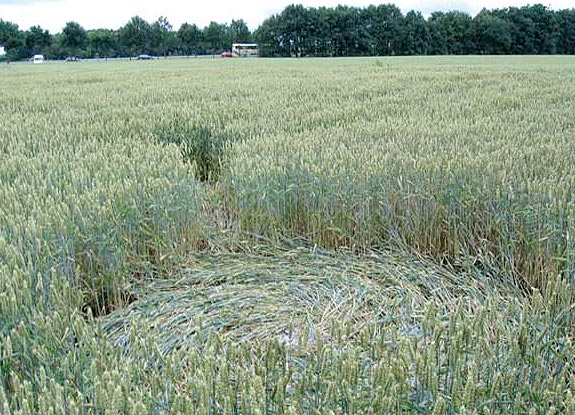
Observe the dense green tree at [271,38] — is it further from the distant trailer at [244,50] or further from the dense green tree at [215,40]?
the dense green tree at [215,40]

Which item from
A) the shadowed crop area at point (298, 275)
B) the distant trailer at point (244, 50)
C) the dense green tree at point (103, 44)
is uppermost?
the dense green tree at point (103, 44)

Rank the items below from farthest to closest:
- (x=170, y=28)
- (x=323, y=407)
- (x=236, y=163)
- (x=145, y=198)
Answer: (x=170, y=28)
(x=236, y=163)
(x=145, y=198)
(x=323, y=407)

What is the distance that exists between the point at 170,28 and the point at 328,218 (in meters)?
81.2

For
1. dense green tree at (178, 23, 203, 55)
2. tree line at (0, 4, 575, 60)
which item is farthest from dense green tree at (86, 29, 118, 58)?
tree line at (0, 4, 575, 60)

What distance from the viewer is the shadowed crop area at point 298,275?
54.0 inches

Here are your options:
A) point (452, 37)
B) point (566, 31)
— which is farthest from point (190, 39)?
point (566, 31)

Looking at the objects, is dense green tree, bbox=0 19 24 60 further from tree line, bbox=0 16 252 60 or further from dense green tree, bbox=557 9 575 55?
dense green tree, bbox=557 9 575 55

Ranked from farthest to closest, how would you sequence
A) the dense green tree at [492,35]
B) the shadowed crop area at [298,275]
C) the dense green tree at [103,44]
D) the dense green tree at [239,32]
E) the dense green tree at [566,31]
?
the dense green tree at [239,32] → the dense green tree at [103,44] → the dense green tree at [566,31] → the dense green tree at [492,35] → the shadowed crop area at [298,275]

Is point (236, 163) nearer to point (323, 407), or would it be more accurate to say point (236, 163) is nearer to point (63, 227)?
point (63, 227)

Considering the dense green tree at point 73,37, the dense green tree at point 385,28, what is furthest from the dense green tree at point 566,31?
the dense green tree at point 73,37

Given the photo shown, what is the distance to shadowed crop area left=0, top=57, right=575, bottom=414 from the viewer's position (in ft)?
4.50

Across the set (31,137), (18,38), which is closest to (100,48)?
(18,38)

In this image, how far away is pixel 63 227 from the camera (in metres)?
2.24

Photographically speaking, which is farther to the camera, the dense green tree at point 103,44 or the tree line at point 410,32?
the dense green tree at point 103,44
